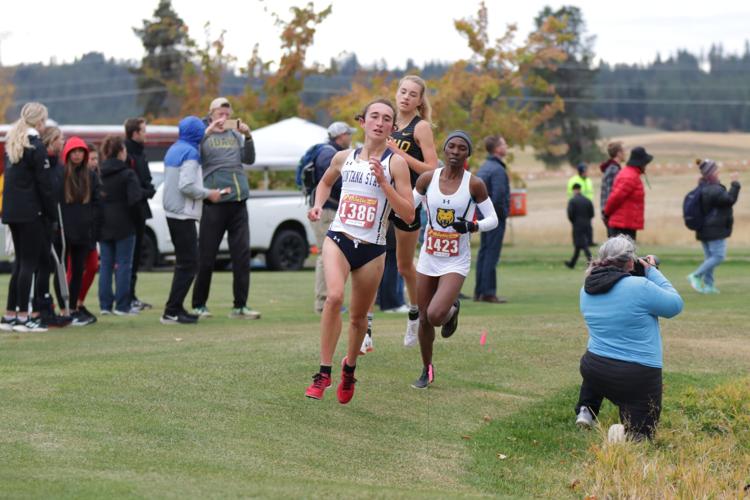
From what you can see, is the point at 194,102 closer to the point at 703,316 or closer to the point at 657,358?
the point at 703,316

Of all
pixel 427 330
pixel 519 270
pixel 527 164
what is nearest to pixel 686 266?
pixel 519 270

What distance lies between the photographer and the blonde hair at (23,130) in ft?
38.9

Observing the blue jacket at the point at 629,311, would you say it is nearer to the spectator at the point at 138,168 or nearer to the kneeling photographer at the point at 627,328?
the kneeling photographer at the point at 627,328

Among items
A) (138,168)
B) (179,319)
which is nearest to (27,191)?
(179,319)

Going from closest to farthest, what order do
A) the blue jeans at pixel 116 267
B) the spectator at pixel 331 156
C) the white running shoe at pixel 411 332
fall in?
the white running shoe at pixel 411 332
the spectator at pixel 331 156
the blue jeans at pixel 116 267

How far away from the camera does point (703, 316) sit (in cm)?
1524

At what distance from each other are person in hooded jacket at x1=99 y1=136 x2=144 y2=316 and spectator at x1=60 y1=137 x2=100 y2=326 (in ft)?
3.52

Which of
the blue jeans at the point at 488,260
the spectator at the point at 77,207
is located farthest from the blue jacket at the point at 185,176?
the blue jeans at the point at 488,260

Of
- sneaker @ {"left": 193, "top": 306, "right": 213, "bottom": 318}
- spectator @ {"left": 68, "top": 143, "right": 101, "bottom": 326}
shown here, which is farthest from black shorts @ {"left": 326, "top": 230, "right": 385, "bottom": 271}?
spectator @ {"left": 68, "top": 143, "right": 101, "bottom": 326}

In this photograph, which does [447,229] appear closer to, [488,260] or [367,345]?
[367,345]

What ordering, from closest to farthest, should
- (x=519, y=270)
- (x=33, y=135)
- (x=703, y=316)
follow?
(x=33, y=135), (x=703, y=316), (x=519, y=270)

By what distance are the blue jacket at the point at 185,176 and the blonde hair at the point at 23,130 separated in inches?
63.5

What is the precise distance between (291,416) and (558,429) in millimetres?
2129

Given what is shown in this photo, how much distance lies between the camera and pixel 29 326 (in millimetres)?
12703
